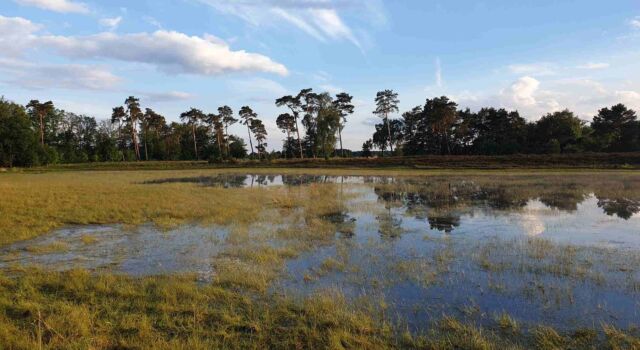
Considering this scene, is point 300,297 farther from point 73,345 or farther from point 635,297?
point 635,297

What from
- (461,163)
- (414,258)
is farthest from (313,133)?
(414,258)

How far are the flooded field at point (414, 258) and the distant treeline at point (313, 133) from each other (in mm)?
62899

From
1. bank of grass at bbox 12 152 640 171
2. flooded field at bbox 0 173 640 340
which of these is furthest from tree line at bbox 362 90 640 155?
flooded field at bbox 0 173 640 340

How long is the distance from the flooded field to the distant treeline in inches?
2476

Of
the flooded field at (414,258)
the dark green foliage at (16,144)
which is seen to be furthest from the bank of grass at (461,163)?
the flooded field at (414,258)

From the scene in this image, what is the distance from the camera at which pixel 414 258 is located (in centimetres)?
1128

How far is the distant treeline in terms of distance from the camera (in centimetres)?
7306

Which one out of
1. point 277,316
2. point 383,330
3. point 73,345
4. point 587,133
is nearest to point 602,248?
point 383,330

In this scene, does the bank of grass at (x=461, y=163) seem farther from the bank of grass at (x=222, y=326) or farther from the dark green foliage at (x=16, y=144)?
the bank of grass at (x=222, y=326)

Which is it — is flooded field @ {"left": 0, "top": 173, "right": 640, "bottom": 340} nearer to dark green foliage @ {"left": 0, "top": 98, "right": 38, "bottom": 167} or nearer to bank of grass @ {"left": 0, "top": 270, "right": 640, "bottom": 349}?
bank of grass @ {"left": 0, "top": 270, "right": 640, "bottom": 349}

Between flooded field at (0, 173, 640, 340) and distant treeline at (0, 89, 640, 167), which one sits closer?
flooded field at (0, 173, 640, 340)

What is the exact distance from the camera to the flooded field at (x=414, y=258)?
7.65 m

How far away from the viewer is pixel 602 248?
40.3 ft

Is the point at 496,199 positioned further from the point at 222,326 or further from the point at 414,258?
the point at 222,326
